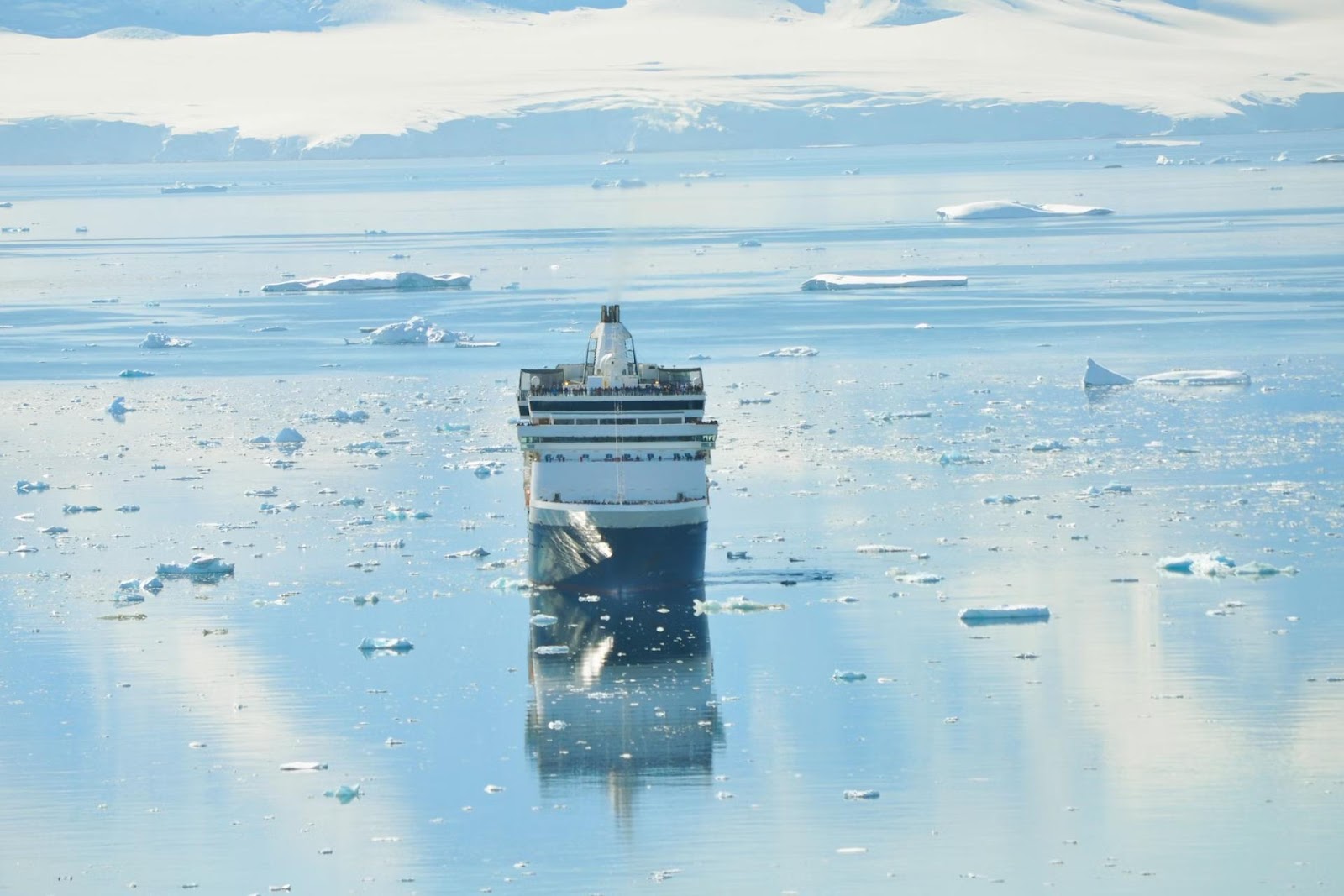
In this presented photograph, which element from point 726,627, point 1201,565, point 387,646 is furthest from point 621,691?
point 1201,565

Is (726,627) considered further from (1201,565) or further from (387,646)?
(1201,565)

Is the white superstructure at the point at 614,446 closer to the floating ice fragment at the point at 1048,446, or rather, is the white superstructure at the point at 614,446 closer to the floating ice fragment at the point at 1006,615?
the floating ice fragment at the point at 1006,615

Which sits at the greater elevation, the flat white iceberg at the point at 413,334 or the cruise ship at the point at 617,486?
the cruise ship at the point at 617,486

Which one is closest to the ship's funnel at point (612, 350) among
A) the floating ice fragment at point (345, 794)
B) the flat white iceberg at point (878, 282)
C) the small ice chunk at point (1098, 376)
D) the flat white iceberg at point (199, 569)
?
the flat white iceberg at point (199, 569)

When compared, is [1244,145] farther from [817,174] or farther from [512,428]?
[512,428]

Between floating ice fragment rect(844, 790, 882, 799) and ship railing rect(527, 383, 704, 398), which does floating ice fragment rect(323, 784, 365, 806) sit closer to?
floating ice fragment rect(844, 790, 882, 799)

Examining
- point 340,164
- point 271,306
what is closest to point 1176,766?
point 271,306

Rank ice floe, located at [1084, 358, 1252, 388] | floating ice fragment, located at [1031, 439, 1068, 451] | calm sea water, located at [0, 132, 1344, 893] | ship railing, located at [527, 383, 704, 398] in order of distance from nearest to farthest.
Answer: calm sea water, located at [0, 132, 1344, 893] → ship railing, located at [527, 383, 704, 398] → floating ice fragment, located at [1031, 439, 1068, 451] → ice floe, located at [1084, 358, 1252, 388]

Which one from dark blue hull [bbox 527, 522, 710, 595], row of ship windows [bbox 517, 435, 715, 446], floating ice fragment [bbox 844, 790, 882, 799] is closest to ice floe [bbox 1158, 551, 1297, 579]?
dark blue hull [bbox 527, 522, 710, 595]
